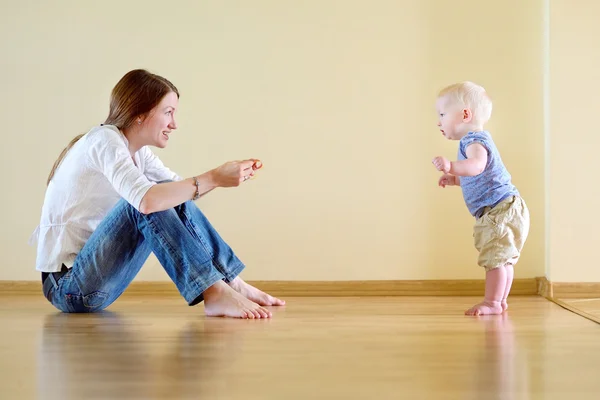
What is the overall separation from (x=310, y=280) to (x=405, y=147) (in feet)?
2.28

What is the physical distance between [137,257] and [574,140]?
5.84ft

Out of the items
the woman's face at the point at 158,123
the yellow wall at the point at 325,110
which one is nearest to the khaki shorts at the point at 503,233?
the yellow wall at the point at 325,110

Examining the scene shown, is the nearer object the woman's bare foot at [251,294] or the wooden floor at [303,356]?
the wooden floor at [303,356]

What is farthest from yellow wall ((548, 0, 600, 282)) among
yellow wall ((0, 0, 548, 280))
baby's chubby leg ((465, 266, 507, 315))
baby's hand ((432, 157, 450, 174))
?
baby's hand ((432, 157, 450, 174))

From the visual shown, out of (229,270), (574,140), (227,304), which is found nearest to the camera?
(227,304)

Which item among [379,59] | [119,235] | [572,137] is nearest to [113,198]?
[119,235]

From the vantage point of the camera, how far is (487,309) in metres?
2.45

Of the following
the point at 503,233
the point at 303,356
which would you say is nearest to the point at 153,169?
the point at 503,233

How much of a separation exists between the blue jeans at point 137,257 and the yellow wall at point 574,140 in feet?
4.56

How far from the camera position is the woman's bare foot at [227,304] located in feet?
7.49

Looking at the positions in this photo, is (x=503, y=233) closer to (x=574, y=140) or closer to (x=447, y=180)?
(x=447, y=180)

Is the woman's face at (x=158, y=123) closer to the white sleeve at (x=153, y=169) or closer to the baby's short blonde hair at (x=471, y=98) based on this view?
the white sleeve at (x=153, y=169)

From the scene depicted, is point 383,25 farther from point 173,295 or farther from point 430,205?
point 173,295

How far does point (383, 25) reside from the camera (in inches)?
133
